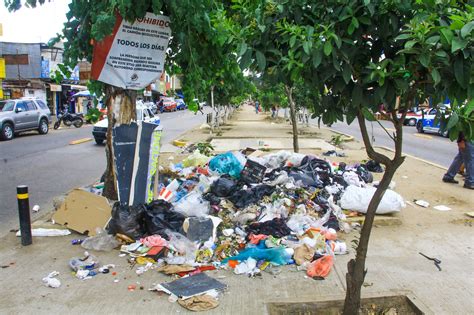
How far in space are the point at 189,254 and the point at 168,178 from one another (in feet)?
11.9

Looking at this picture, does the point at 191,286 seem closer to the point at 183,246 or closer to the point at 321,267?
the point at 183,246

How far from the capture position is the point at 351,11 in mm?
2561

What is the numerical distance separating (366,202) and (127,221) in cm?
A: 366

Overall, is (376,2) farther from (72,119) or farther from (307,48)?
(72,119)

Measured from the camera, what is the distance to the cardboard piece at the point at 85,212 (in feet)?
18.5

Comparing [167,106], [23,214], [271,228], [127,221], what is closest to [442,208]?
[271,228]

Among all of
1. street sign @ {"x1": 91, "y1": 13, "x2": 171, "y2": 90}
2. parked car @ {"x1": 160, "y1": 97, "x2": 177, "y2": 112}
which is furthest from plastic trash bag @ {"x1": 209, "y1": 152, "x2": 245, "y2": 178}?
parked car @ {"x1": 160, "y1": 97, "x2": 177, "y2": 112}

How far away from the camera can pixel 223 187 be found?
686cm

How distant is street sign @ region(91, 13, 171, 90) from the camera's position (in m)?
5.78

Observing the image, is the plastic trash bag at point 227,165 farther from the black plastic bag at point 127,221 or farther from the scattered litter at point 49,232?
the scattered litter at point 49,232

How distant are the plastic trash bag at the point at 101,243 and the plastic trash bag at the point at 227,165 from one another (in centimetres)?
327

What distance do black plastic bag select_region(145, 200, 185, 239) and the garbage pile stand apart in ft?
0.04

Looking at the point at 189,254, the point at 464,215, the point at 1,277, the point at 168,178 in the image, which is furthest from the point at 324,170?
the point at 1,277

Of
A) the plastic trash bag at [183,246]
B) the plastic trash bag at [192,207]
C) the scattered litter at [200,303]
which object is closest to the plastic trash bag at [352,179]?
the plastic trash bag at [192,207]
